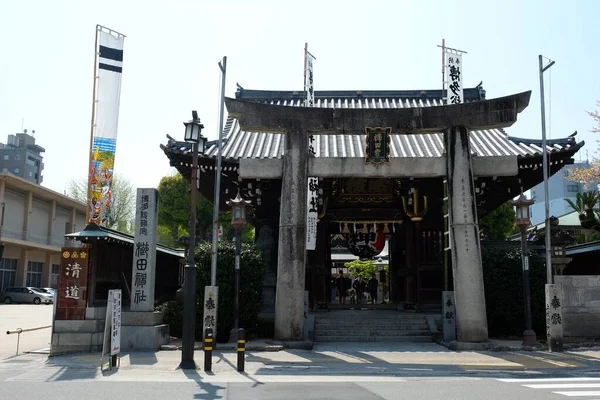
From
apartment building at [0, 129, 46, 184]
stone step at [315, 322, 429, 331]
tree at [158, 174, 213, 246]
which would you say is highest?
apartment building at [0, 129, 46, 184]

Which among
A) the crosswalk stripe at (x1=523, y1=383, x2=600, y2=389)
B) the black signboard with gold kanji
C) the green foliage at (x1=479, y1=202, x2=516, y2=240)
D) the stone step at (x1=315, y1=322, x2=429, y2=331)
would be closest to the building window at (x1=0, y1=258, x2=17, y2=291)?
the stone step at (x1=315, y1=322, x2=429, y2=331)

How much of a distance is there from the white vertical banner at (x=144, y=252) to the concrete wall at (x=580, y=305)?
13295mm

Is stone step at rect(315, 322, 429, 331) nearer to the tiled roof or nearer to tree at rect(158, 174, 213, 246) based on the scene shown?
the tiled roof

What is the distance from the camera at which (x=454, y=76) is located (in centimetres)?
2314

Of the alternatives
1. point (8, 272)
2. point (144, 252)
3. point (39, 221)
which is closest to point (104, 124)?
point (144, 252)

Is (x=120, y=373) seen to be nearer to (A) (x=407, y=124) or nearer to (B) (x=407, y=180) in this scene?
(A) (x=407, y=124)

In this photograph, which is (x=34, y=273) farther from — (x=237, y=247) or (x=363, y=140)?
(x=237, y=247)

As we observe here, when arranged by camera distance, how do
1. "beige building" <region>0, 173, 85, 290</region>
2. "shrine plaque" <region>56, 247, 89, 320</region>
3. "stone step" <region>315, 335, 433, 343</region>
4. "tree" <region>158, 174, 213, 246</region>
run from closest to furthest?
1. "shrine plaque" <region>56, 247, 89, 320</region>
2. "stone step" <region>315, 335, 433, 343</region>
3. "tree" <region>158, 174, 213, 246</region>
4. "beige building" <region>0, 173, 85, 290</region>

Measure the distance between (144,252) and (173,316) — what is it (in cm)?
293

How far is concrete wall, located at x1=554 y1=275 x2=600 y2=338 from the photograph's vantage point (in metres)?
17.7

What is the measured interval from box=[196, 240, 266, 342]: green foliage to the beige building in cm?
3612

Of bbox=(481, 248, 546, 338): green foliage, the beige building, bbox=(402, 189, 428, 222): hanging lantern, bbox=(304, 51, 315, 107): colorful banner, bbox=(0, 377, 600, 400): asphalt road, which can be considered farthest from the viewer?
the beige building

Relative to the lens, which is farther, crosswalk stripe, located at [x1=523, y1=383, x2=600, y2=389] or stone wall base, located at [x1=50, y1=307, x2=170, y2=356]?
stone wall base, located at [x1=50, y1=307, x2=170, y2=356]

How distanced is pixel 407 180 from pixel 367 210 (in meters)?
2.89
